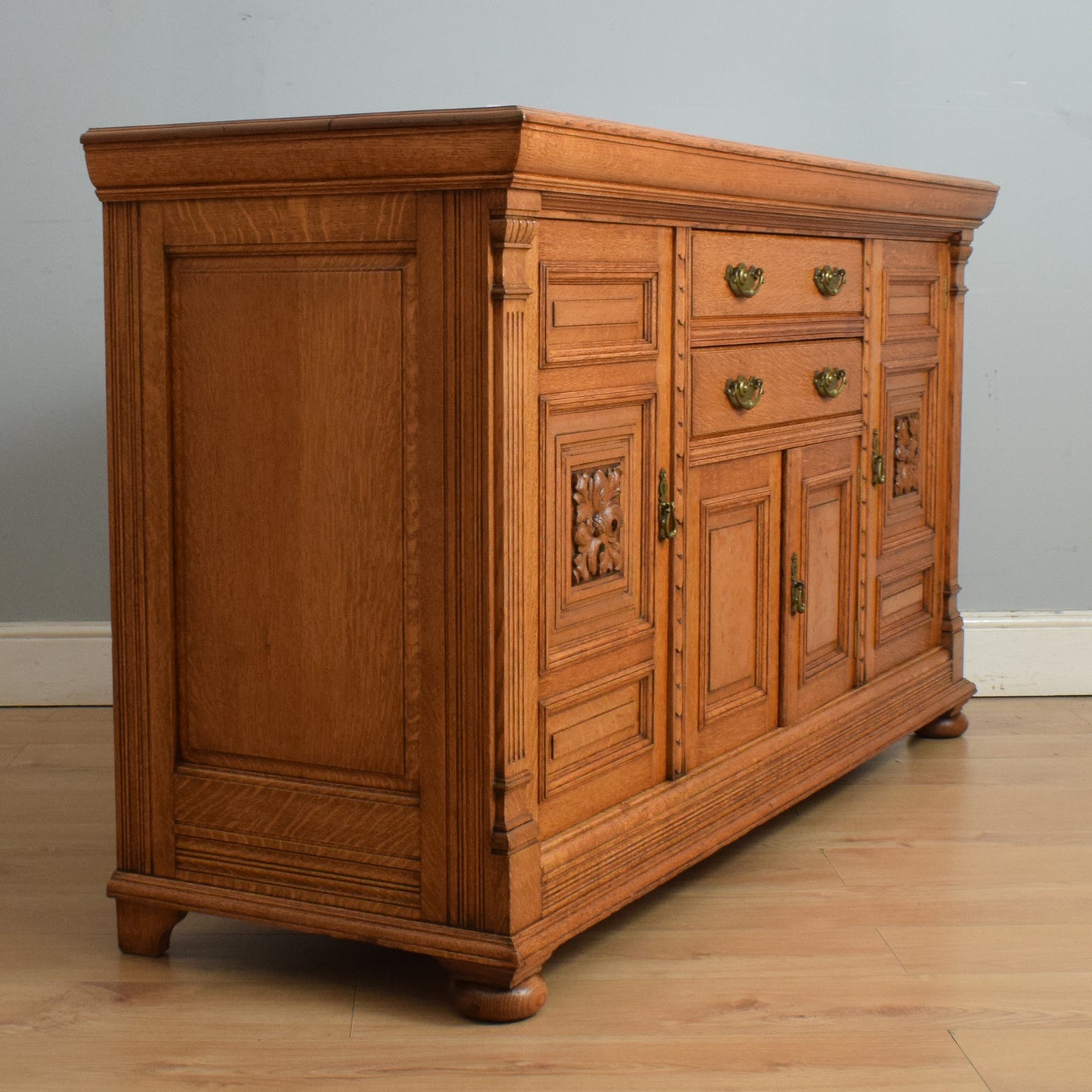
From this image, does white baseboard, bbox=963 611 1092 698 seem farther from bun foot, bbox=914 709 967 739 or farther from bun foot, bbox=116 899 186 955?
bun foot, bbox=116 899 186 955

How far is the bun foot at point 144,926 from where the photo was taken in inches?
83.7

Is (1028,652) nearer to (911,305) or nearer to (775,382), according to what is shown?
(911,305)

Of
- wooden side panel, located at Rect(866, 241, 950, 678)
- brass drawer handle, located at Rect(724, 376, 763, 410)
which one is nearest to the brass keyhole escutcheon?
wooden side panel, located at Rect(866, 241, 950, 678)

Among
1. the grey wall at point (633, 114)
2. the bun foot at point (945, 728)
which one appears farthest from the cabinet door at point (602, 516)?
the grey wall at point (633, 114)

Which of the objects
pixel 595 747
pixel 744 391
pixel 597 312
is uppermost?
pixel 597 312

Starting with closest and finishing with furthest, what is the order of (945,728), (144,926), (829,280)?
(144,926) → (829,280) → (945,728)

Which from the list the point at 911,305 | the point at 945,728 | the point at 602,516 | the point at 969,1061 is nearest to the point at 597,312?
the point at 602,516

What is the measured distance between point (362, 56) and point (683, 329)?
4.62 feet

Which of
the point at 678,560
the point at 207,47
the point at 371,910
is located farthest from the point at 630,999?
the point at 207,47

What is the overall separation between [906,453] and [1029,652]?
0.79 m

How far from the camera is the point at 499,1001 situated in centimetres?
192

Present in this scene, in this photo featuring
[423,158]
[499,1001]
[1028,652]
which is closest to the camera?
[423,158]

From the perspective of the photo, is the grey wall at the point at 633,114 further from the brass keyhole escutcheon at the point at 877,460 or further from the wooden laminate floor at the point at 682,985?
the wooden laminate floor at the point at 682,985

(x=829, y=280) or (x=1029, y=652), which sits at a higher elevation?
(x=829, y=280)
